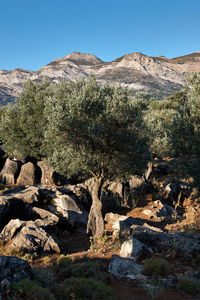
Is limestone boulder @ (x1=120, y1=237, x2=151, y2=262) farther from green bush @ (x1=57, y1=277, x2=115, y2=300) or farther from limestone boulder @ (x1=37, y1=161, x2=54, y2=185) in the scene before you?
limestone boulder @ (x1=37, y1=161, x2=54, y2=185)

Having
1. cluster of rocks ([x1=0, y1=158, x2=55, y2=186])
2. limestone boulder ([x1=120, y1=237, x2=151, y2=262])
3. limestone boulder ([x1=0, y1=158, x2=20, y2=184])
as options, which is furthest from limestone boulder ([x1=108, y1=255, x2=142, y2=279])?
limestone boulder ([x1=0, y1=158, x2=20, y2=184])

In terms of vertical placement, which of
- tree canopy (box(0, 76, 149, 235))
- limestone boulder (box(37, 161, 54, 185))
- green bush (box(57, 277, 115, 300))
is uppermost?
tree canopy (box(0, 76, 149, 235))

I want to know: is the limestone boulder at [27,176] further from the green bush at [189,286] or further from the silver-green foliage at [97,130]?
the green bush at [189,286]

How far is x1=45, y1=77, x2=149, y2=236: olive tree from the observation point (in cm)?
1702

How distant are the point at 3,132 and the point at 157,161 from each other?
30354mm

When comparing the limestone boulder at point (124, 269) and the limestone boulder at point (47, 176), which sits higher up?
the limestone boulder at point (47, 176)

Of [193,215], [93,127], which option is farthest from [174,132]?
[193,215]

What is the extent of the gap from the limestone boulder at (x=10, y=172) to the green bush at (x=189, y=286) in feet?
97.6

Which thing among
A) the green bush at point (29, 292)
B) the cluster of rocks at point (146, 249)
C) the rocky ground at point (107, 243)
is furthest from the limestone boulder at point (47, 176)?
the green bush at point (29, 292)

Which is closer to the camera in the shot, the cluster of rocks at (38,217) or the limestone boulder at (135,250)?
the limestone boulder at (135,250)

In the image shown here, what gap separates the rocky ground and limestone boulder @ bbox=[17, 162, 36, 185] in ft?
4.58

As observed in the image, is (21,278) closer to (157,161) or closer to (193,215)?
(193,215)

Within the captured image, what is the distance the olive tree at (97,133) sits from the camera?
1702 cm

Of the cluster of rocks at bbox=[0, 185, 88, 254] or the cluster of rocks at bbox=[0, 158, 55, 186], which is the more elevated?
the cluster of rocks at bbox=[0, 158, 55, 186]
